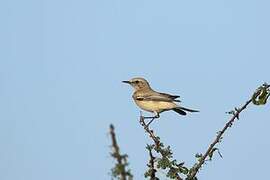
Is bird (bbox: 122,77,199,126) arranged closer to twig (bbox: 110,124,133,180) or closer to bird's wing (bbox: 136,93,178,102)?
bird's wing (bbox: 136,93,178,102)

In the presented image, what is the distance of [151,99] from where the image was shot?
11.9 metres

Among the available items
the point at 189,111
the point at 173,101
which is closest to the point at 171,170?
the point at 189,111

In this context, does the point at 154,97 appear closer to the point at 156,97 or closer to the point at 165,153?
the point at 156,97

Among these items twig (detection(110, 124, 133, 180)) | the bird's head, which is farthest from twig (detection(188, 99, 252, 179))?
the bird's head

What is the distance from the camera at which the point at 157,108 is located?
1143 centimetres

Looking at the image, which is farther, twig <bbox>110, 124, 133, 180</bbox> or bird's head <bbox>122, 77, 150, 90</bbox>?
bird's head <bbox>122, 77, 150, 90</bbox>

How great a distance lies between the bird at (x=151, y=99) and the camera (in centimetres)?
1109

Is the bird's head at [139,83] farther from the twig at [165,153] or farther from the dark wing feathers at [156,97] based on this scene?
the twig at [165,153]

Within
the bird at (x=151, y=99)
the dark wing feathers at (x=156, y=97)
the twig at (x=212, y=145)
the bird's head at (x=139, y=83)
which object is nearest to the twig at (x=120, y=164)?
the twig at (x=212, y=145)

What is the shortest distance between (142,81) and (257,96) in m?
8.90

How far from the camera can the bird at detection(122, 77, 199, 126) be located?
1109 cm

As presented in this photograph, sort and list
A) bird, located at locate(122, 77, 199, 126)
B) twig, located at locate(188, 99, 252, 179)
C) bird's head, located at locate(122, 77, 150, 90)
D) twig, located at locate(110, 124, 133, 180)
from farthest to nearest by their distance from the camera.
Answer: bird's head, located at locate(122, 77, 150, 90) → bird, located at locate(122, 77, 199, 126) → twig, located at locate(188, 99, 252, 179) → twig, located at locate(110, 124, 133, 180)

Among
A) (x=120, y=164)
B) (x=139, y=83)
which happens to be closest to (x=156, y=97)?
(x=139, y=83)

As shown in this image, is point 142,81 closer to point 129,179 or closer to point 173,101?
point 173,101
